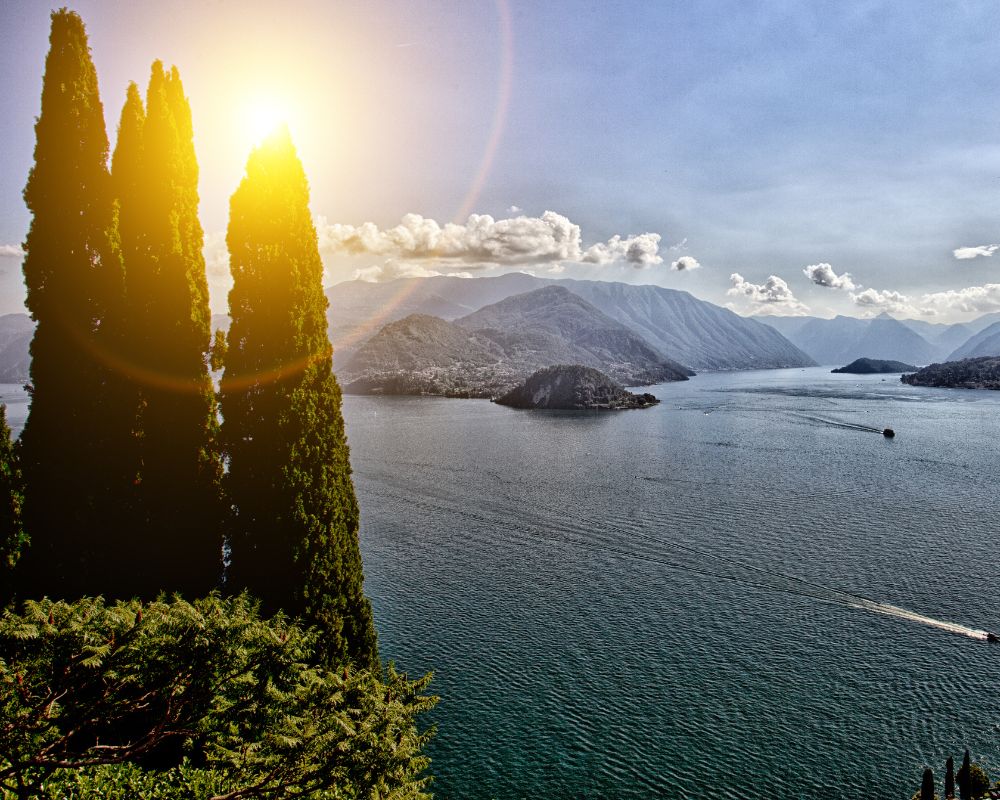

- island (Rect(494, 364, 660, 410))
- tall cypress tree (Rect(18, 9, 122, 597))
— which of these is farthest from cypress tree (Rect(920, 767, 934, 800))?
island (Rect(494, 364, 660, 410))

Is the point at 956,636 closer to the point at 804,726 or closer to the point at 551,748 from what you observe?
the point at 804,726

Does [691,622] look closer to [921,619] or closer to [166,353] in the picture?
[921,619]

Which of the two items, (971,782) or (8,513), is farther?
(971,782)

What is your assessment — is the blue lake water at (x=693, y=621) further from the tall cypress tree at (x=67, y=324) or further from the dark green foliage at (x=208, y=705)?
the tall cypress tree at (x=67, y=324)

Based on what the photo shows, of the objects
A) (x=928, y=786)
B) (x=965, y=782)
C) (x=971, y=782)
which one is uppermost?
(x=928, y=786)

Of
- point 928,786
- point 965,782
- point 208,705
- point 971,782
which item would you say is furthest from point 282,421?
point 971,782

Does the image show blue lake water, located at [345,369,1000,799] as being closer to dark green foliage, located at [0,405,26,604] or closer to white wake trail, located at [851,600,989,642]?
white wake trail, located at [851,600,989,642]
